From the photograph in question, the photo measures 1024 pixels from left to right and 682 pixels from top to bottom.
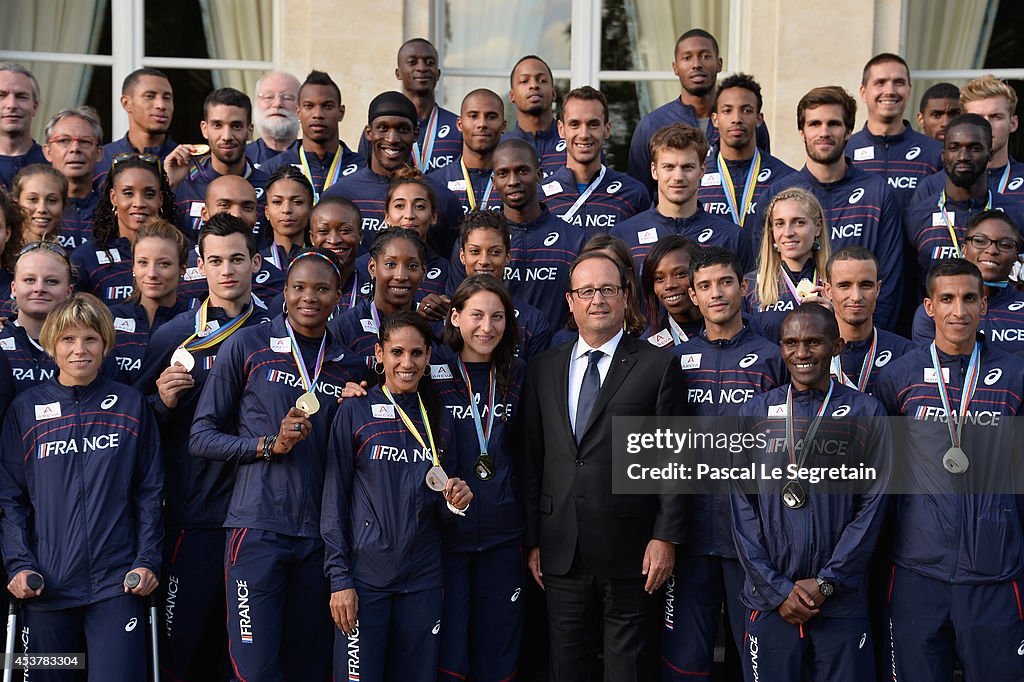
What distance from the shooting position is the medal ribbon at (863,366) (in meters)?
6.09

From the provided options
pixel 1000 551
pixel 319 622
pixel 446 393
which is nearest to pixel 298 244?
pixel 446 393

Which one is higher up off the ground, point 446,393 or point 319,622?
point 446,393

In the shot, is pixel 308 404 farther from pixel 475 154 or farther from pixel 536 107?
pixel 536 107

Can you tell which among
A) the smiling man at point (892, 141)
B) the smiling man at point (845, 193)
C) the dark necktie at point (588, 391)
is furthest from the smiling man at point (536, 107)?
the dark necktie at point (588, 391)

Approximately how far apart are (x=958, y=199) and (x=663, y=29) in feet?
12.5

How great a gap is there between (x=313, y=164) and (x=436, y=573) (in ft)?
10.8

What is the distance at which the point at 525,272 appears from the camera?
23.4 feet

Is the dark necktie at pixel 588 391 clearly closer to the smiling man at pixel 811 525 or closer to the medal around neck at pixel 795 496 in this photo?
the smiling man at pixel 811 525

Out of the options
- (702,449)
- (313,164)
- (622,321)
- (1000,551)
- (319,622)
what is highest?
(313,164)

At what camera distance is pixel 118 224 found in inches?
282

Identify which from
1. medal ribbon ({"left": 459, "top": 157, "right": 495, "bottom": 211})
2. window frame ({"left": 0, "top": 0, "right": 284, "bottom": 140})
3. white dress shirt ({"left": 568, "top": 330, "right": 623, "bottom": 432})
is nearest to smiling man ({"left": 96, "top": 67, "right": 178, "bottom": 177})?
medal ribbon ({"left": 459, "top": 157, "right": 495, "bottom": 211})

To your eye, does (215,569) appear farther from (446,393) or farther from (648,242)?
(648,242)

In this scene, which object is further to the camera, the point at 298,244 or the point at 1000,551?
the point at 298,244

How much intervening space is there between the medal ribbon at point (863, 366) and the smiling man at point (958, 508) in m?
0.21
